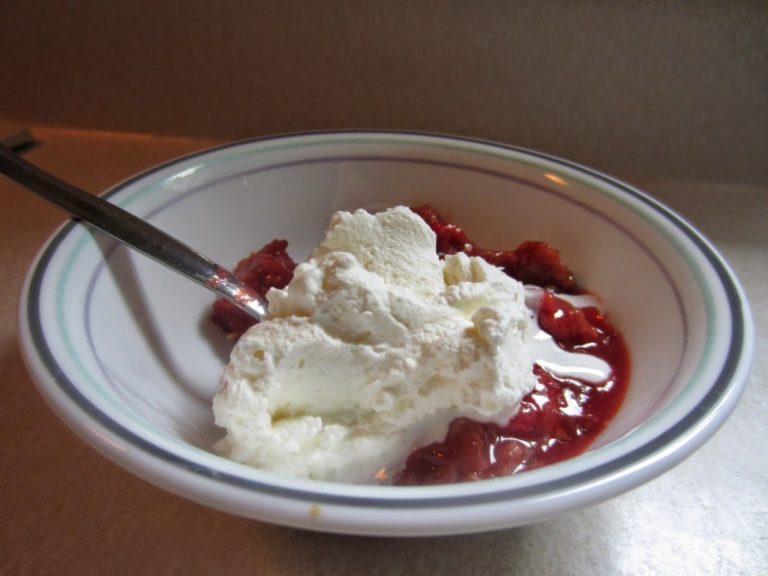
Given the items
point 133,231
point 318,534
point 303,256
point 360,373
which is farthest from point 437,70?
point 318,534

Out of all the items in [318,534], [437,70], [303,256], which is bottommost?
[318,534]

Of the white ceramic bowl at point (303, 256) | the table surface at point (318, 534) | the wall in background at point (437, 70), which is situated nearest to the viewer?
the white ceramic bowl at point (303, 256)

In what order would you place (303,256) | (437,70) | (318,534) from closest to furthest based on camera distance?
(318,534), (303,256), (437,70)

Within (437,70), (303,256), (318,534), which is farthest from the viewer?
(437,70)

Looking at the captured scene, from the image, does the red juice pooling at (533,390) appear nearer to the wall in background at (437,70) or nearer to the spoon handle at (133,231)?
the spoon handle at (133,231)

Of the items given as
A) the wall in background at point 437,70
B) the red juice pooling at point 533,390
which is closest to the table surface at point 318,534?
the red juice pooling at point 533,390

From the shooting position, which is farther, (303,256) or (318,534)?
(303,256)

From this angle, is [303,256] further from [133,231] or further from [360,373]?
[360,373]
